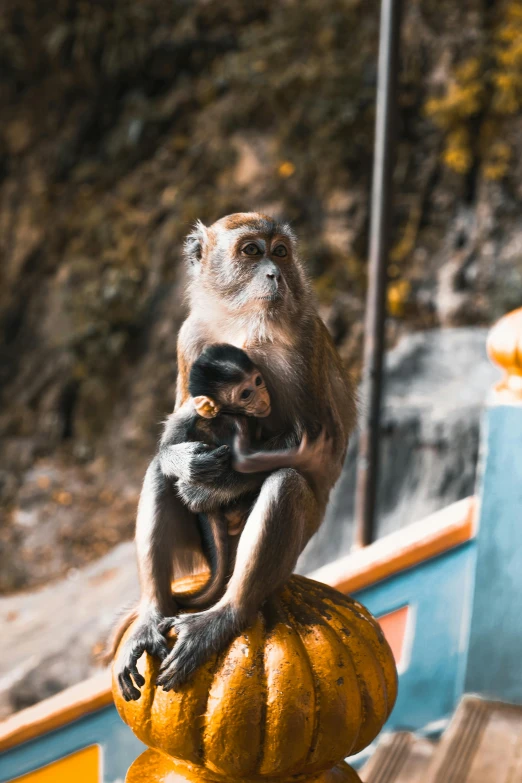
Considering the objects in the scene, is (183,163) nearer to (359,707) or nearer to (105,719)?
(105,719)

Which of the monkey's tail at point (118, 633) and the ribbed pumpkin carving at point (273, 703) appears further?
the monkey's tail at point (118, 633)

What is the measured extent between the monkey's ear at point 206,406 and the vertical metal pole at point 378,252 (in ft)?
8.42

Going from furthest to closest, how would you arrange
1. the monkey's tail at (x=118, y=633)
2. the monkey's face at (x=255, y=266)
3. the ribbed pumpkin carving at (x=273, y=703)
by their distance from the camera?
the monkey's tail at (x=118, y=633) → the monkey's face at (x=255, y=266) → the ribbed pumpkin carving at (x=273, y=703)

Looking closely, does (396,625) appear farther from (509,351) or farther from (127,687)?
(127,687)

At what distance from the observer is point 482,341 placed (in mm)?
7086

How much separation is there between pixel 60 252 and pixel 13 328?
1.12 meters

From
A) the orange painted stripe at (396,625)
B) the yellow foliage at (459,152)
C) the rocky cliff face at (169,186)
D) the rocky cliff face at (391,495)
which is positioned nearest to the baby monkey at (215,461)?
the orange painted stripe at (396,625)

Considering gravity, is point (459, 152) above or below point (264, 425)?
above

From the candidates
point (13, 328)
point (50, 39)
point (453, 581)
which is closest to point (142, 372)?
point (13, 328)

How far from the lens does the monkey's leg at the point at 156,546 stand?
1807 mm

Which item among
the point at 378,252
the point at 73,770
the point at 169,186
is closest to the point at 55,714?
the point at 73,770

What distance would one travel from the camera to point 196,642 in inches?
66.7

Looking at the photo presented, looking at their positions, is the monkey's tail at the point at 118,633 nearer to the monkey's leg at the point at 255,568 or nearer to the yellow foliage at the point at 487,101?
the monkey's leg at the point at 255,568

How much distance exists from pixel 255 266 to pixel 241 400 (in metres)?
0.35
